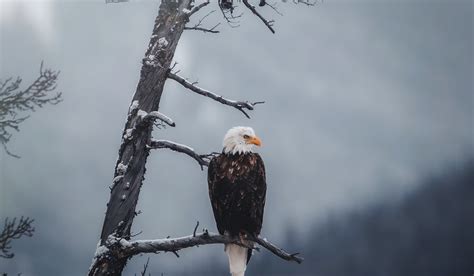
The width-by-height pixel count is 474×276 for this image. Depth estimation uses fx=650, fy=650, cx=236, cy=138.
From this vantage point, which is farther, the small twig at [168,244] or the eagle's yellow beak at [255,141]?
the eagle's yellow beak at [255,141]

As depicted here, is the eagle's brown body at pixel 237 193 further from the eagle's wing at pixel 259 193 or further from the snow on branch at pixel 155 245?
the snow on branch at pixel 155 245

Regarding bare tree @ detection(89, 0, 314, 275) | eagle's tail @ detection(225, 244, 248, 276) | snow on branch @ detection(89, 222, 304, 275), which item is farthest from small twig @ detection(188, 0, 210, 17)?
eagle's tail @ detection(225, 244, 248, 276)

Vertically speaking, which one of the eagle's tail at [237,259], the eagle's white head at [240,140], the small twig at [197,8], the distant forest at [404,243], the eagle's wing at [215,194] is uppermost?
the distant forest at [404,243]

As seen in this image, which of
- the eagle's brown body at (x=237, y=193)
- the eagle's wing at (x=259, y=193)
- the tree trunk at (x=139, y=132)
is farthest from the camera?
the eagle's wing at (x=259, y=193)

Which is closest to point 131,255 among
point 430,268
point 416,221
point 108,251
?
point 108,251

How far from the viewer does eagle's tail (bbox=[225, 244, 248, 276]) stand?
7.53 m

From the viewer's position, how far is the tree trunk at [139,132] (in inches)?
256

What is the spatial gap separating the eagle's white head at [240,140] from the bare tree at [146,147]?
0.47m

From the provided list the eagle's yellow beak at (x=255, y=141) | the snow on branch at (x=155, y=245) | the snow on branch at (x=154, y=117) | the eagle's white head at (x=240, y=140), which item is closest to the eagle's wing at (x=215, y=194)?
the eagle's white head at (x=240, y=140)

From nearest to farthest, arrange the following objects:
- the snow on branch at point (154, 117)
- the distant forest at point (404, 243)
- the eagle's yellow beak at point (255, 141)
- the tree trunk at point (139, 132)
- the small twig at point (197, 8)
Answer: the snow on branch at point (154, 117)
the tree trunk at point (139, 132)
the small twig at point (197, 8)
the eagle's yellow beak at point (255, 141)
the distant forest at point (404, 243)

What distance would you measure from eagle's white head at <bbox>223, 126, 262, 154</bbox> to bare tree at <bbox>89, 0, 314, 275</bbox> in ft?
1.53

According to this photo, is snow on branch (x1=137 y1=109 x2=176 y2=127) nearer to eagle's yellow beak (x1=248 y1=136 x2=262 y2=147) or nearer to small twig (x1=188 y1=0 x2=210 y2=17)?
small twig (x1=188 y1=0 x2=210 y2=17)

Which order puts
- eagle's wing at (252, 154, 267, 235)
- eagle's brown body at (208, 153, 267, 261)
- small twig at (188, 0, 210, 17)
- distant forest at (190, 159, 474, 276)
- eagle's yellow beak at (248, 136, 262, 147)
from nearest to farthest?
small twig at (188, 0, 210, 17) < eagle's brown body at (208, 153, 267, 261) < eagle's wing at (252, 154, 267, 235) < eagle's yellow beak at (248, 136, 262, 147) < distant forest at (190, 159, 474, 276)

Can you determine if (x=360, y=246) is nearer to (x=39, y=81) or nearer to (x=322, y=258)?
(x=322, y=258)
